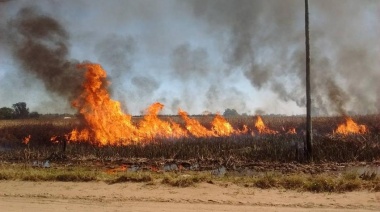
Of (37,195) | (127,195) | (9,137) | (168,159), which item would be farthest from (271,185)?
(9,137)

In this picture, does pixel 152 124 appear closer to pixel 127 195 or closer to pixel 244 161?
pixel 244 161

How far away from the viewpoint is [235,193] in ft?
33.8

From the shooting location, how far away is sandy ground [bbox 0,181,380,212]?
28.3 ft

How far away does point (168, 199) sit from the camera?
376 inches

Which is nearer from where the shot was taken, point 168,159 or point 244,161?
point 244,161

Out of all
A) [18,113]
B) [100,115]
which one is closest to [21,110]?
[18,113]

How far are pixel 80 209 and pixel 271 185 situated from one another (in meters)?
5.62

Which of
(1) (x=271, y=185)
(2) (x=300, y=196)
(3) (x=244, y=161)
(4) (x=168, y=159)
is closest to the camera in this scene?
(2) (x=300, y=196)

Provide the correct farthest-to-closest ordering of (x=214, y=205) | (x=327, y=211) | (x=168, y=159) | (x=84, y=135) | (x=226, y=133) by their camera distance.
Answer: (x=226, y=133), (x=84, y=135), (x=168, y=159), (x=214, y=205), (x=327, y=211)

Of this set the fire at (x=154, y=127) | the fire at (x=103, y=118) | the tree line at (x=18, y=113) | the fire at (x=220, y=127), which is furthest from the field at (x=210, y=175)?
the tree line at (x=18, y=113)

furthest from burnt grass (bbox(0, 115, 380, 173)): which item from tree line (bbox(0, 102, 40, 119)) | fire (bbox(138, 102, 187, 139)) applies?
tree line (bbox(0, 102, 40, 119))

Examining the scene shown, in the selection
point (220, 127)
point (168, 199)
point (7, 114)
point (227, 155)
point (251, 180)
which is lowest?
point (168, 199)

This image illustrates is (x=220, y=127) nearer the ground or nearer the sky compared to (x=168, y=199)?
nearer the sky

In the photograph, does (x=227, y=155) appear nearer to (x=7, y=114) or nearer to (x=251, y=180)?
(x=251, y=180)
